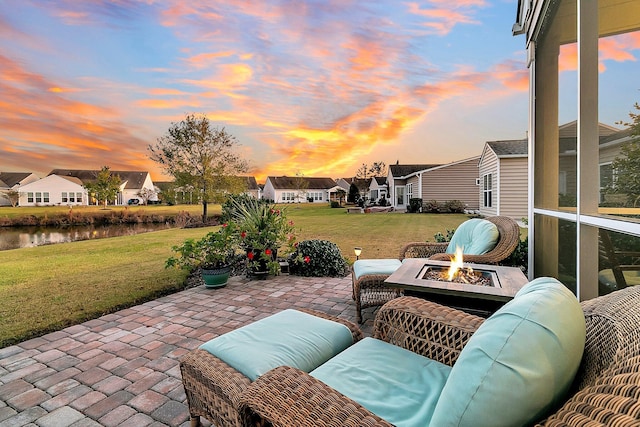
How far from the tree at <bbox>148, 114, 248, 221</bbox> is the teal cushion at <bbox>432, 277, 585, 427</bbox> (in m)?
16.7

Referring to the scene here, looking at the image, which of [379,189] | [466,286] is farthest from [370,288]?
[379,189]

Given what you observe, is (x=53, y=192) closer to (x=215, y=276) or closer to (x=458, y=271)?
(x=215, y=276)

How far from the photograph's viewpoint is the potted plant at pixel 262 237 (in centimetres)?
505

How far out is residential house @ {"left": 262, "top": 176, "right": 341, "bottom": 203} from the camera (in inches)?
1716

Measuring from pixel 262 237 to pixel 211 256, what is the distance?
90 cm

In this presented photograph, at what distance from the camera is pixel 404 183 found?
2425 cm

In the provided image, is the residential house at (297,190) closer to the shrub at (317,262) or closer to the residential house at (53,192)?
the residential house at (53,192)

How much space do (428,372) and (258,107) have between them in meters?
9.41

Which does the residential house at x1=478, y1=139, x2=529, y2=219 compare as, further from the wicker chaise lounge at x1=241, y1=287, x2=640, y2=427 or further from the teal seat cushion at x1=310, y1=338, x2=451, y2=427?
the teal seat cushion at x1=310, y1=338, x2=451, y2=427

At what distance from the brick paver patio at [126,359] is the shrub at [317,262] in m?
0.98

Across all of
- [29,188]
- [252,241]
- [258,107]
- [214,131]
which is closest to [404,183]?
[214,131]

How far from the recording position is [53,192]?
3139 centimetres

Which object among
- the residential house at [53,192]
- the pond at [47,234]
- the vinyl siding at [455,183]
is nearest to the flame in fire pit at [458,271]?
the pond at [47,234]

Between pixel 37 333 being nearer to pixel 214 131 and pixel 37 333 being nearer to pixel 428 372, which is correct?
pixel 428 372
